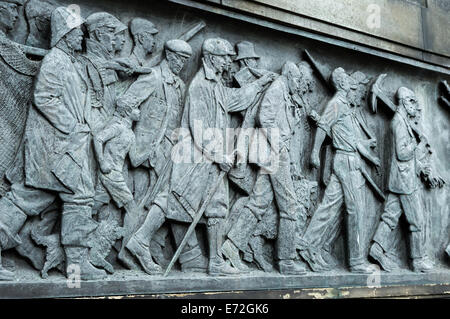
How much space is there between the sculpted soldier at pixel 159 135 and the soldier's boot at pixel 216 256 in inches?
4.2

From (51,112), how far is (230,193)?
1927 millimetres

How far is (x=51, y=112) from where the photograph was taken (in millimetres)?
4445

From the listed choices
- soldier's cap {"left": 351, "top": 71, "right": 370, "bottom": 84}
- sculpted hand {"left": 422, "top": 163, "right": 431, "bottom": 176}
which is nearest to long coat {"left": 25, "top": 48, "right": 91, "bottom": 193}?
soldier's cap {"left": 351, "top": 71, "right": 370, "bottom": 84}

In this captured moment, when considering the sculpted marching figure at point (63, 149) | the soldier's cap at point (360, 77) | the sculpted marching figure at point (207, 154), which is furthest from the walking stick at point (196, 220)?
the soldier's cap at point (360, 77)

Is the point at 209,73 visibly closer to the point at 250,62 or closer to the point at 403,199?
the point at 250,62

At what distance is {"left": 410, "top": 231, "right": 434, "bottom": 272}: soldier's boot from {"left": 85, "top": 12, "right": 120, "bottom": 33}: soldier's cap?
4124 millimetres

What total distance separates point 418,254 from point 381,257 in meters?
0.52

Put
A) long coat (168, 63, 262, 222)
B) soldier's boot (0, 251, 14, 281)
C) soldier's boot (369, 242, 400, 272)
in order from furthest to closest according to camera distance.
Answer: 1. soldier's boot (369, 242, 400, 272)
2. long coat (168, 63, 262, 222)
3. soldier's boot (0, 251, 14, 281)

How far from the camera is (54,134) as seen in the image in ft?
14.7

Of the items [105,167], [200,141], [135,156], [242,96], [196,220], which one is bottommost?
[196,220]

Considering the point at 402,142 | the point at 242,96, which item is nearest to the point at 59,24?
the point at 242,96

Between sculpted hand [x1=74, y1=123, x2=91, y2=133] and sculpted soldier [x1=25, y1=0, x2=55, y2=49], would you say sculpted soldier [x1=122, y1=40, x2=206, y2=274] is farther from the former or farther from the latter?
sculpted soldier [x1=25, y1=0, x2=55, y2=49]

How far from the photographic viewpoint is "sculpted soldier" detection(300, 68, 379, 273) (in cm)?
592
